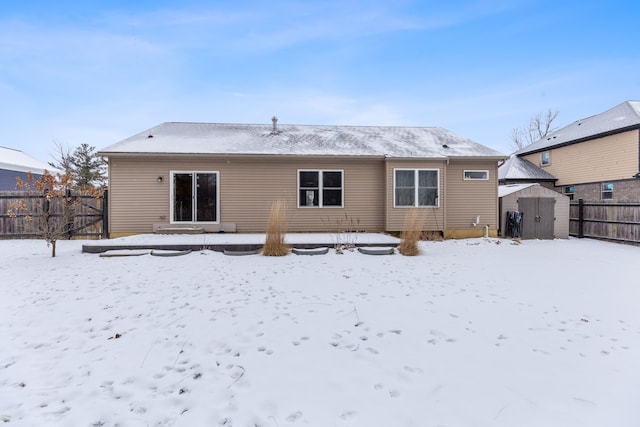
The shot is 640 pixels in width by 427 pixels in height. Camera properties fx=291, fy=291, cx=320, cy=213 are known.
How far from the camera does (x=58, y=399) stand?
183 centimetres

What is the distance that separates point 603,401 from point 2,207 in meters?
13.4

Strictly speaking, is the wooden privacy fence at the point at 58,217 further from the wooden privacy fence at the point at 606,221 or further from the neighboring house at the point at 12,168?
the wooden privacy fence at the point at 606,221

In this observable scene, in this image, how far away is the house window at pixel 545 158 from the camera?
15.7m

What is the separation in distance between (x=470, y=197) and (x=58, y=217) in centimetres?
1253

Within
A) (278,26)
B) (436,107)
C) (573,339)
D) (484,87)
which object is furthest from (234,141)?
(436,107)

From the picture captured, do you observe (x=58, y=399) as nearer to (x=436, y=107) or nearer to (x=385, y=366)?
(x=385, y=366)

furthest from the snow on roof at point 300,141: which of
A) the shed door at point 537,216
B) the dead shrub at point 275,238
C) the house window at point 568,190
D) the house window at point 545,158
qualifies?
the house window at point 545,158

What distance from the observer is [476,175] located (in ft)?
30.1

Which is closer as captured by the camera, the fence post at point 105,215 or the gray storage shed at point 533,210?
the fence post at point 105,215

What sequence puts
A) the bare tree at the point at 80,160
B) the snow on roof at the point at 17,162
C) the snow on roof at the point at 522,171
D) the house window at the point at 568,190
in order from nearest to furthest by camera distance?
the house window at the point at 568,190 < the snow on roof at the point at 522,171 < the snow on roof at the point at 17,162 < the bare tree at the point at 80,160

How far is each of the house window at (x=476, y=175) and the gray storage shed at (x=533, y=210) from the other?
1.14 m

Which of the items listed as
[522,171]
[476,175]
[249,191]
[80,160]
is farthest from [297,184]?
[80,160]

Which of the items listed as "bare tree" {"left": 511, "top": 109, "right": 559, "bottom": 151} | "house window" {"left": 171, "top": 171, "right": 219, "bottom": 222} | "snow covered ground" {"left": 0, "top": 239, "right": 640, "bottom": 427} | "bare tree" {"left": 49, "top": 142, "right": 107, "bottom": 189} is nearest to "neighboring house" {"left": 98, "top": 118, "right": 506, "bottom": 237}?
"house window" {"left": 171, "top": 171, "right": 219, "bottom": 222}

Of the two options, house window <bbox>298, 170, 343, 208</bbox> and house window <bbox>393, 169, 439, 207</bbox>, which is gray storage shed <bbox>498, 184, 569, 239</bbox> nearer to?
house window <bbox>393, 169, 439, 207</bbox>
